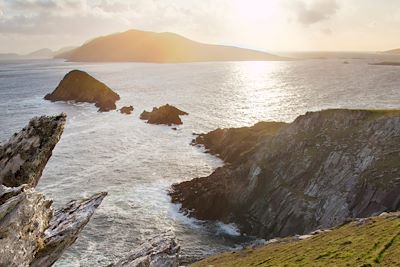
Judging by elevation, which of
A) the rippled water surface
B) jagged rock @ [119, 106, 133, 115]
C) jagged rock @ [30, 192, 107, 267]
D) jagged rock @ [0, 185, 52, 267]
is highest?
jagged rock @ [0, 185, 52, 267]

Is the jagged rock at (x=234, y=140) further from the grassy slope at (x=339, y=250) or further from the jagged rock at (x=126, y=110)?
the jagged rock at (x=126, y=110)

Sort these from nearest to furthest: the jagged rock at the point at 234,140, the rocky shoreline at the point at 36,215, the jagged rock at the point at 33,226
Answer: the jagged rock at the point at 33,226
the rocky shoreline at the point at 36,215
the jagged rock at the point at 234,140

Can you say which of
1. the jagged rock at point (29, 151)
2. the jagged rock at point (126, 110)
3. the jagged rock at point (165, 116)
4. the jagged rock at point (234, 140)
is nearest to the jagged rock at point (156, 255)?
the jagged rock at point (29, 151)

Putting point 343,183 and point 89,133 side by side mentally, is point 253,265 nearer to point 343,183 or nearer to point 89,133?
point 343,183

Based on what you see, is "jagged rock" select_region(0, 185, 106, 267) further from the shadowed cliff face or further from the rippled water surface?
the shadowed cliff face

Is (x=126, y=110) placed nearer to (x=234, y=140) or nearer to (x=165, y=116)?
(x=165, y=116)

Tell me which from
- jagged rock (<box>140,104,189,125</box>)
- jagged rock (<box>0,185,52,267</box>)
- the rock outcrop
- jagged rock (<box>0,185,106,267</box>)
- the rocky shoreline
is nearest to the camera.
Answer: jagged rock (<box>0,185,52,267</box>)

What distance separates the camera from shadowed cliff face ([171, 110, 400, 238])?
2265 inches

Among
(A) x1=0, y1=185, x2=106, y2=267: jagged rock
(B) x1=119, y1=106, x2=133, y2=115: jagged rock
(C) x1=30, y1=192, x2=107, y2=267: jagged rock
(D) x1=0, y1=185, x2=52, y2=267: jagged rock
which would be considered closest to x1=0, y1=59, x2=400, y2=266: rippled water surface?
(B) x1=119, y1=106, x2=133, y2=115: jagged rock

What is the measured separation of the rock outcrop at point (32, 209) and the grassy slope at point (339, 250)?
20.7 metres

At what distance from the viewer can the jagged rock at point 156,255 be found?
2336 cm

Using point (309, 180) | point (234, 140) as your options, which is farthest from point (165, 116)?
point (309, 180)

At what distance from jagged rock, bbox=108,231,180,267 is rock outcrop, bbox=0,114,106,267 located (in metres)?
4.06

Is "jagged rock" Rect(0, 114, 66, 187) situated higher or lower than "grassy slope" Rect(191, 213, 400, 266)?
higher
